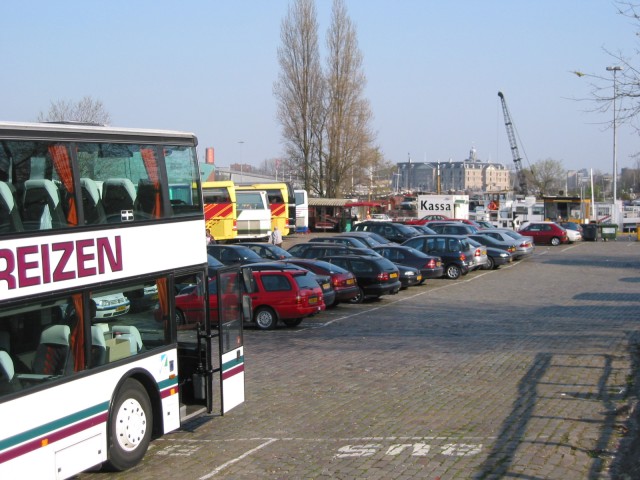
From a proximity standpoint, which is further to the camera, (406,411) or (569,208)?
(569,208)

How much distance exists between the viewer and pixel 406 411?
458 inches

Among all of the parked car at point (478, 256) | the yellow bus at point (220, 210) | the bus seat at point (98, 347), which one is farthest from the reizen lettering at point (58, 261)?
the yellow bus at point (220, 210)

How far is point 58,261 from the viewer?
7.83 meters

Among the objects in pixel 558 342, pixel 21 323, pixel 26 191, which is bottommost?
pixel 558 342

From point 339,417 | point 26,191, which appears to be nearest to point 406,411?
point 339,417

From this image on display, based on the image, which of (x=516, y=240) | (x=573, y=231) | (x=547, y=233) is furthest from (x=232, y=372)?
(x=573, y=231)

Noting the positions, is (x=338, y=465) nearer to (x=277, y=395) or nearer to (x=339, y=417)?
(x=339, y=417)

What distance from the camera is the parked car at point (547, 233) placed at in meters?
51.5

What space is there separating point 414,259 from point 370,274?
226 inches

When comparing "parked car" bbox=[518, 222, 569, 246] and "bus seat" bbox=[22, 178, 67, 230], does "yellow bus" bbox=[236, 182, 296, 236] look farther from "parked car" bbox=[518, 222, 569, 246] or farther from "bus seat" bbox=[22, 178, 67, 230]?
"bus seat" bbox=[22, 178, 67, 230]

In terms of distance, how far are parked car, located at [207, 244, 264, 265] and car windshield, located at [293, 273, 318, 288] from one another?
622cm

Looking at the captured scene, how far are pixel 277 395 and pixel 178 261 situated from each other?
3792mm

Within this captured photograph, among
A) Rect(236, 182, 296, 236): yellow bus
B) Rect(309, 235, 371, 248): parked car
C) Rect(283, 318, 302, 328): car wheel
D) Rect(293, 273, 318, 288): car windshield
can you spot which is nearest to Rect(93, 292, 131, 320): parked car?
Rect(293, 273, 318, 288): car windshield

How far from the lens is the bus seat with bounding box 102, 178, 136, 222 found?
28.8 ft
